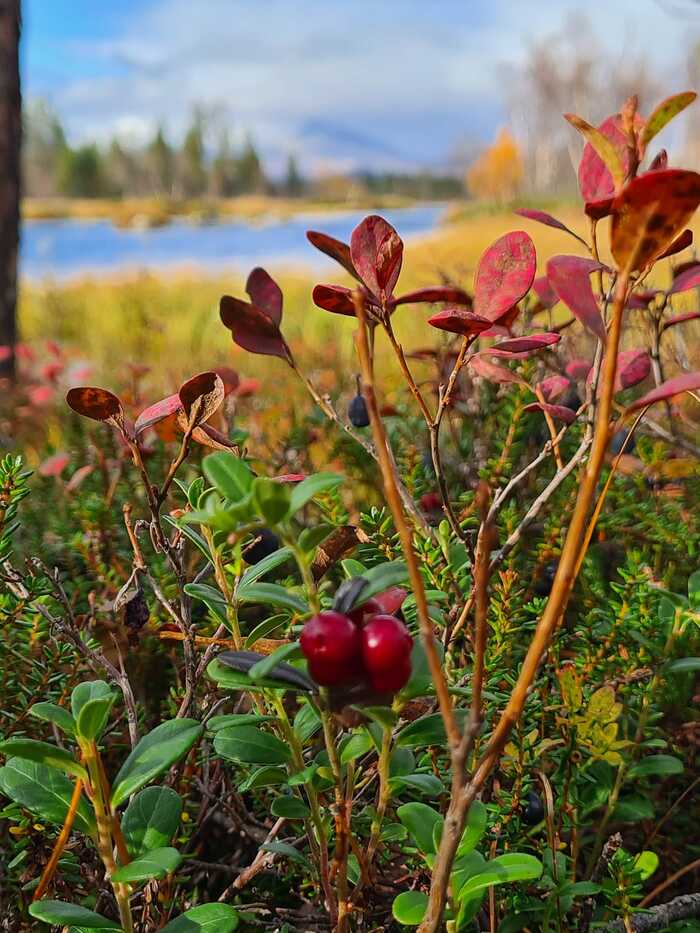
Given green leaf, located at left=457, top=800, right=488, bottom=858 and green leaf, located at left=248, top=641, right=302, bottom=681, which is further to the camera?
green leaf, located at left=457, top=800, right=488, bottom=858

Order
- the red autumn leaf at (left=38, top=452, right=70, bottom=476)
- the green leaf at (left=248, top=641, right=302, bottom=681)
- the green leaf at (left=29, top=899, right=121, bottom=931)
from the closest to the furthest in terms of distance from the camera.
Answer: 1. the green leaf at (left=248, top=641, right=302, bottom=681)
2. the green leaf at (left=29, top=899, right=121, bottom=931)
3. the red autumn leaf at (left=38, top=452, right=70, bottom=476)

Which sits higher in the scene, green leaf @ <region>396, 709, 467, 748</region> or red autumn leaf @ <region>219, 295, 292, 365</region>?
red autumn leaf @ <region>219, 295, 292, 365</region>

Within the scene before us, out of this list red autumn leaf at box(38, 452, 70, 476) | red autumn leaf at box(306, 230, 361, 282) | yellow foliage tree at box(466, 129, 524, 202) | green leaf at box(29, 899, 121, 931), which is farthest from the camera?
yellow foliage tree at box(466, 129, 524, 202)

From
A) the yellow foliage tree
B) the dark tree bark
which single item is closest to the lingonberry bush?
the dark tree bark

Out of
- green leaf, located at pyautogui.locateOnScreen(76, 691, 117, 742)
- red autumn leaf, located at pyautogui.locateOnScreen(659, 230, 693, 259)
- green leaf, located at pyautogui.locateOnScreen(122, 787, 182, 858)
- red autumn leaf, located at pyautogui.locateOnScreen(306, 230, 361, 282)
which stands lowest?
green leaf, located at pyautogui.locateOnScreen(122, 787, 182, 858)

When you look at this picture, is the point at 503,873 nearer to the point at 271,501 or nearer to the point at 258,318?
the point at 271,501

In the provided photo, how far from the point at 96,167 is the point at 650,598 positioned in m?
54.9

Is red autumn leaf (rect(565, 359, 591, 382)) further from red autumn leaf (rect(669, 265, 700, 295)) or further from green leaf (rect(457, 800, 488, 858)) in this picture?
green leaf (rect(457, 800, 488, 858))

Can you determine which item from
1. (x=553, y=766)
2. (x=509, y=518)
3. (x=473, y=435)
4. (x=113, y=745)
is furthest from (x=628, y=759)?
(x=473, y=435)

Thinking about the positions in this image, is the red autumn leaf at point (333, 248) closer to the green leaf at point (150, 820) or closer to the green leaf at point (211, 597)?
the green leaf at point (211, 597)

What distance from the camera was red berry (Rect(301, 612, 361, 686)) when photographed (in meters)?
0.45

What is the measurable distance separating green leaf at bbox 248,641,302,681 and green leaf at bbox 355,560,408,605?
0.05m

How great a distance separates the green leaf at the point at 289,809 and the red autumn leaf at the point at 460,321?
0.38 m

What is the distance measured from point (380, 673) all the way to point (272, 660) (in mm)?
59
